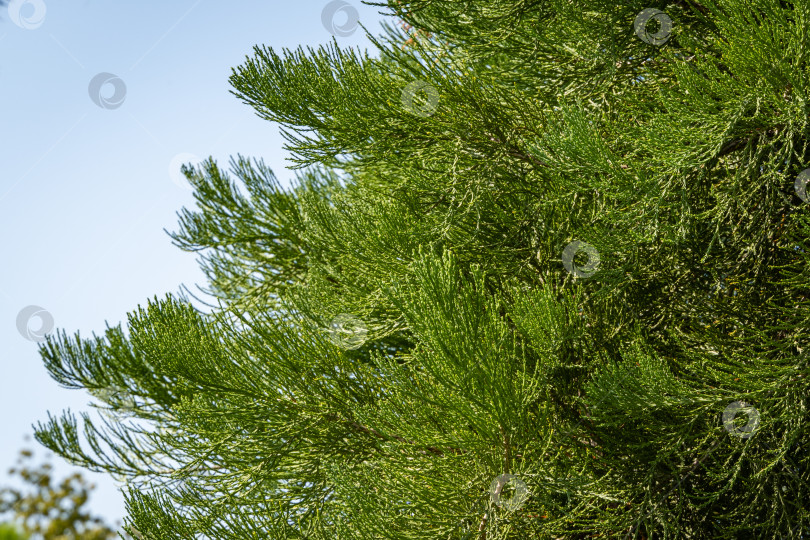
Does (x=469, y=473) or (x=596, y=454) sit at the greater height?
(x=469, y=473)

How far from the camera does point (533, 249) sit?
419 cm

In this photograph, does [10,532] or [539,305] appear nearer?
[10,532]

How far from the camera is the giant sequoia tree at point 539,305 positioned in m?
2.89

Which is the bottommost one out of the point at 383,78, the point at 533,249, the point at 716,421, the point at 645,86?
the point at 716,421

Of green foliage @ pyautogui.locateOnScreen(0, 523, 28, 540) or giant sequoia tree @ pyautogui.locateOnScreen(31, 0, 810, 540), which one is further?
giant sequoia tree @ pyautogui.locateOnScreen(31, 0, 810, 540)

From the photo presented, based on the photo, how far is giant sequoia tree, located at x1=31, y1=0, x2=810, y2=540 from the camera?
2887 mm

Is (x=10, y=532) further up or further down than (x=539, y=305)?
further up

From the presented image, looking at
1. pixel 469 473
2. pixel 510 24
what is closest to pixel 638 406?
pixel 469 473

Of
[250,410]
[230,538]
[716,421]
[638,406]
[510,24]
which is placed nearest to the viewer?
[638,406]

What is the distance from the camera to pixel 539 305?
10.2ft

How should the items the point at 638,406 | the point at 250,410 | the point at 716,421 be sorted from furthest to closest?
the point at 250,410 → the point at 716,421 → the point at 638,406

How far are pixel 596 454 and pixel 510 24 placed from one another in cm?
259

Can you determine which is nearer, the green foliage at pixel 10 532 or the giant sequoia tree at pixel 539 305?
the green foliage at pixel 10 532

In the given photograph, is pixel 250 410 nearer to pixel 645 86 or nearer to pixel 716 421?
pixel 716 421
